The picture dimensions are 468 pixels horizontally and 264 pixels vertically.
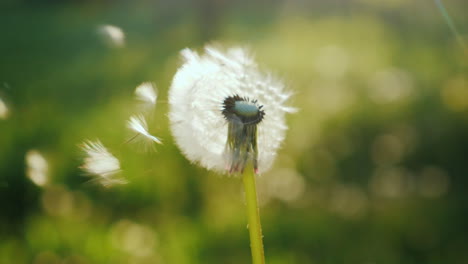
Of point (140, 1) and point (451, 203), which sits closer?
point (451, 203)

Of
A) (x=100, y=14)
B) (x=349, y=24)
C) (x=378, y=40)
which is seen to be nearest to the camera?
(x=378, y=40)

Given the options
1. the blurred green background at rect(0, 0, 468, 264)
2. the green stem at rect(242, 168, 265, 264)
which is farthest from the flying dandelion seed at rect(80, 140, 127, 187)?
the green stem at rect(242, 168, 265, 264)

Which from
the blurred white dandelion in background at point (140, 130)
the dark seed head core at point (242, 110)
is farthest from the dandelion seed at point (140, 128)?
the dark seed head core at point (242, 110)

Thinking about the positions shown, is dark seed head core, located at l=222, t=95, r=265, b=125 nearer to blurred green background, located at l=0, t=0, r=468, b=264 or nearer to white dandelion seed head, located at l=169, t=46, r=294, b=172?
white dandelion seed head, located at l=169, t=46, r=294, b=172

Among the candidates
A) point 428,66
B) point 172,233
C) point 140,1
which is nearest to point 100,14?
point 140,1

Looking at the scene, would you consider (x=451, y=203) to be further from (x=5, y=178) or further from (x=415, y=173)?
(x=5, y=178)
